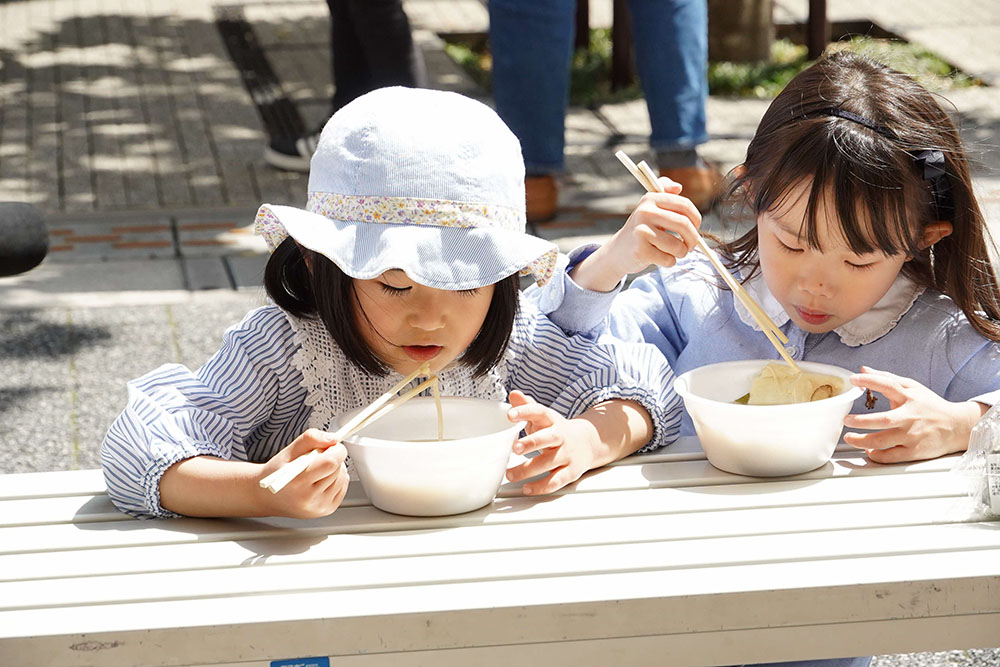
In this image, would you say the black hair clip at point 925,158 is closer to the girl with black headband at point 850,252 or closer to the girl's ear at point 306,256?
the girl with black headband at point 850,252

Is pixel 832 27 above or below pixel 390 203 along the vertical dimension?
below

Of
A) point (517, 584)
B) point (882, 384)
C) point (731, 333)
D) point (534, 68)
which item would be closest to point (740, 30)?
point (534, 68)

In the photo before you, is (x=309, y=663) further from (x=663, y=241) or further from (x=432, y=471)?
(x=663, y=241)

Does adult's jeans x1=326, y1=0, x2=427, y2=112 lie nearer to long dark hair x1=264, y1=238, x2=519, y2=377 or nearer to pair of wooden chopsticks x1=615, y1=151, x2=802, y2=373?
long dark hair x1=264, y1=238, x2=519, y2=377

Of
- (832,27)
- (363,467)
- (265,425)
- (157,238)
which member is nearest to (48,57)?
(157,238)

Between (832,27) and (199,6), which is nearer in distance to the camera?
(832,27)

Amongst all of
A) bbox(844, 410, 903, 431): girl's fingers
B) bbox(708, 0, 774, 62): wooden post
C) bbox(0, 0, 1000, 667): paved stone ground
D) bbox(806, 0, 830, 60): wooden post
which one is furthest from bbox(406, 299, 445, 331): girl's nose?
bbox(708, 0, 774, 62): wooden post

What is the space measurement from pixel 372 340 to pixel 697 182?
2.73 metres

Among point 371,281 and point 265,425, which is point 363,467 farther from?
point 265,425

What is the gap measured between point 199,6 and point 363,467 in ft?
22.4

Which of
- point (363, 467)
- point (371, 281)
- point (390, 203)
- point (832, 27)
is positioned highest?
point (390, 203)

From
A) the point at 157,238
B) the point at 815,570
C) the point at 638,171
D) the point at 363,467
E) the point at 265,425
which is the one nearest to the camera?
the point at 815,570

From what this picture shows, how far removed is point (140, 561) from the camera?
1.46 meters

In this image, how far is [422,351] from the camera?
1.80 m
